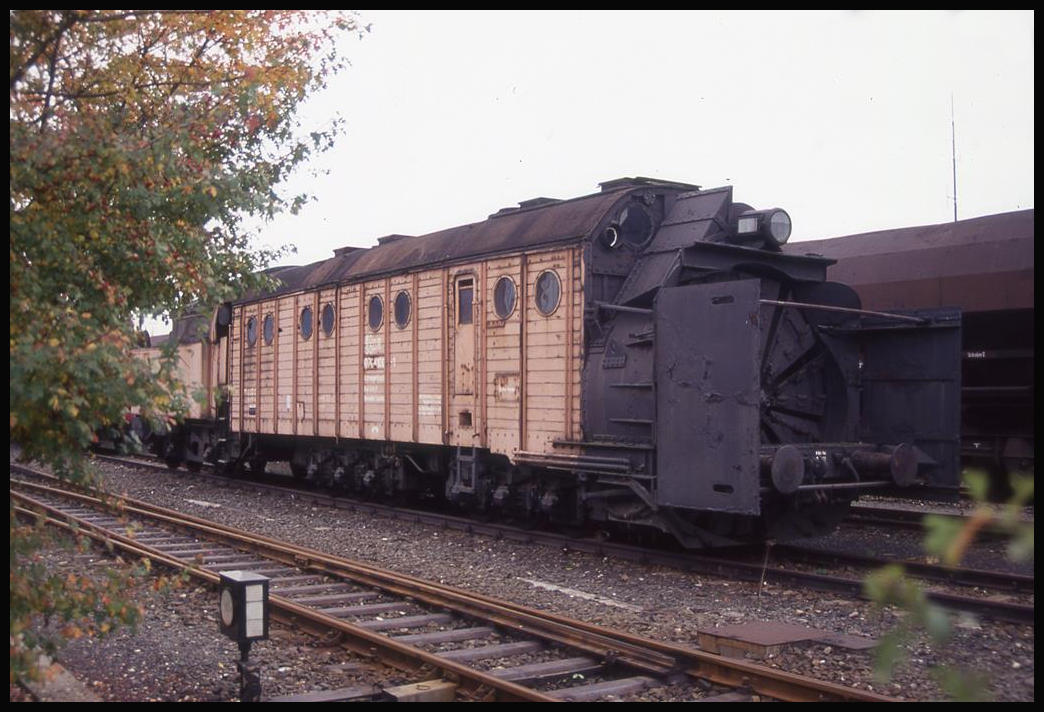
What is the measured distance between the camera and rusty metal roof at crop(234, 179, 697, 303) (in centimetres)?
1121

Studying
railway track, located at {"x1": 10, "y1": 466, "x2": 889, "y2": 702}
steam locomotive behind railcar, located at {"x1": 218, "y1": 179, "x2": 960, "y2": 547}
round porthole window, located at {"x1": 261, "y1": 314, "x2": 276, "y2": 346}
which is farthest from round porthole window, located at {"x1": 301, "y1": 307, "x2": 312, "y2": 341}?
railway track, located at {"x1": 10, "y1": 466, "x2": 889, "y2": 702}

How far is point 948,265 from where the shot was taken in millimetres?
15297

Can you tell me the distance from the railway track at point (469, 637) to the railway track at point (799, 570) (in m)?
2.68

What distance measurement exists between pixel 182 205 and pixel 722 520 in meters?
6.76

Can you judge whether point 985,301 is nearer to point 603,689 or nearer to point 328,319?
point 328,319

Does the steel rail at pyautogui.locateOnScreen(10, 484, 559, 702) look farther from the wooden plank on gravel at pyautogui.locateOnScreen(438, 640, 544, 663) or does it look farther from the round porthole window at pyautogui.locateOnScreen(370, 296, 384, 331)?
the round porthole window at pyautogui.locateOnScreen(370, 296, 384, 331)

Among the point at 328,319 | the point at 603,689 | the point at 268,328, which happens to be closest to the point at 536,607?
the point at 603,689

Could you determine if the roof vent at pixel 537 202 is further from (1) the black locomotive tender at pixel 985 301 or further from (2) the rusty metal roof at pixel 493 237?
(1) the black locomotive tender at pixel 985 301

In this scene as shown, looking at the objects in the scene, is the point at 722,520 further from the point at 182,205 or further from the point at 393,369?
the point at 182,205

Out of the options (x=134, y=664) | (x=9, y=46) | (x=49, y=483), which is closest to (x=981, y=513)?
(x=9, y=46)

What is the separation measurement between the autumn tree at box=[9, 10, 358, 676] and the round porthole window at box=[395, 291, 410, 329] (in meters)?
6.69

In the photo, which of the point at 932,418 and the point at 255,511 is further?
the point at 255,511

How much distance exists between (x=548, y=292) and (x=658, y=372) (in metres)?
2.12

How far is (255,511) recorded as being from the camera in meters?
15.3
